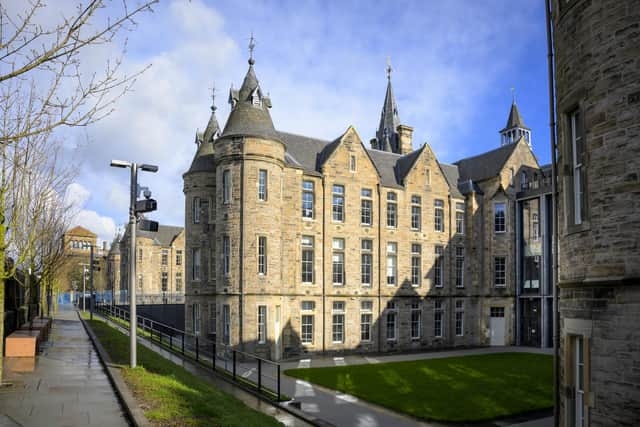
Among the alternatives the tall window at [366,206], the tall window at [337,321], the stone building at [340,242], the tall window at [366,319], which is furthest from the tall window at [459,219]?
the tall window at [337,321]

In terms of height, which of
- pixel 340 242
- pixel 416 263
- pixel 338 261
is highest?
pixel 340 242

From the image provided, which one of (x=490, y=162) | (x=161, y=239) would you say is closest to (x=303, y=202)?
(x=490, y=162)

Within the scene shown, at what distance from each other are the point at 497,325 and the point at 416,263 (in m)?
7.17

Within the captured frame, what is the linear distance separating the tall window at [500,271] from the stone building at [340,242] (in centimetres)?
7

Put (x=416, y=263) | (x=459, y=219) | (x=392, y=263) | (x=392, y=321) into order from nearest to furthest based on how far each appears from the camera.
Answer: (x=392, y=321) < (x=392, y=263) < (x=416, y=263) < (x=459, y=219)

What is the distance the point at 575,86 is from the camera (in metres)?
9.00

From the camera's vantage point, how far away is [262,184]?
25.3 meters

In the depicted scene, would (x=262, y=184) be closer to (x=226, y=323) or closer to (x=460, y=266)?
(x=226, y=323)

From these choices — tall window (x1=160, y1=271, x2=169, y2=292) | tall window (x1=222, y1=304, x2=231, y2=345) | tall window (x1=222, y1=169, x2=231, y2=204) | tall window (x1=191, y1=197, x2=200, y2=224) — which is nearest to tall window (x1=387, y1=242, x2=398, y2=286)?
tall window (x1=222, y1=304, x2=231, y2=345)

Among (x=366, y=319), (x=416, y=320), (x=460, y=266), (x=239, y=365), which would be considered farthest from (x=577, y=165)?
(x=460, y=266)

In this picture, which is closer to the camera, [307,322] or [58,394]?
[58,394]

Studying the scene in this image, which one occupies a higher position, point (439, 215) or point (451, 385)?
point (439, 215)

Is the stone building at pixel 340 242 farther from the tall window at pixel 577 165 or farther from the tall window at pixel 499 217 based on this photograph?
the tall window at pixel 577 165

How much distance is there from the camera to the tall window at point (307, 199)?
27328mm
